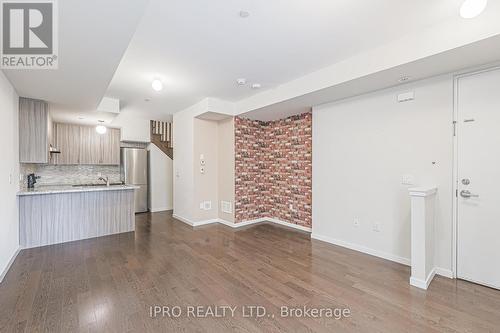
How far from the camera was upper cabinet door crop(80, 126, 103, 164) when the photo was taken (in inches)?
232

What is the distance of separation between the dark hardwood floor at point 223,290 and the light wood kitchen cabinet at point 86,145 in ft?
9.13

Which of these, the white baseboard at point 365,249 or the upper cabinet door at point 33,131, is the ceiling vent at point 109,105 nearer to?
the upper cabinet door at point 33,131

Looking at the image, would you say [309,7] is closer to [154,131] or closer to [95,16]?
[95,16]

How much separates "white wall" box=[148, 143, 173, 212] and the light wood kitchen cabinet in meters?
0.92

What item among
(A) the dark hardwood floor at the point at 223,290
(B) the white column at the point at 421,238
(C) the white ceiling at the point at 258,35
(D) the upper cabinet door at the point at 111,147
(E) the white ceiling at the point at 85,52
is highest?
(C) the white ceiling at the point at 258,35

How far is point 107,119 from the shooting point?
5.44 metres

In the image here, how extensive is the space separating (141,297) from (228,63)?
293cm

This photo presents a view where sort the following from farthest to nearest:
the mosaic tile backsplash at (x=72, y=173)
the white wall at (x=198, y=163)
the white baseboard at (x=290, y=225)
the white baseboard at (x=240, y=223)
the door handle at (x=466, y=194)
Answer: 1. the mosaic tile backsplash at (x=72, y=173)
2. the white wall at (x=198, y=163)
3. the white baseboard at (x=240, y=223)
4. the white baseboard at (x=290, y=225)
5. the door handle at (x=466, y=194)

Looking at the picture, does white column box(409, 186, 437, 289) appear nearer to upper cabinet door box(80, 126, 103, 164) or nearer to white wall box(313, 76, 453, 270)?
white wall box(313, 76, 453, 270)

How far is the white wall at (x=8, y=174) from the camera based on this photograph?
2809mm

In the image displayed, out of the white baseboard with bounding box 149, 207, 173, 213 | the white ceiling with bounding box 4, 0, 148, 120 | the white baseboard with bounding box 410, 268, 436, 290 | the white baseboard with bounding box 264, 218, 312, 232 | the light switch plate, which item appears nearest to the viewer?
the white ceiling with bounding box 4, 0, 148, 120

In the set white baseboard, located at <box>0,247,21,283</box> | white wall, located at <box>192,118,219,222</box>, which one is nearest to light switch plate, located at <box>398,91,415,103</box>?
white wall, located at <box>192,118,219,222</box>

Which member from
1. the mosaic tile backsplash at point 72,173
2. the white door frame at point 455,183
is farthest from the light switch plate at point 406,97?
the mosaic tile backsplash at point 72,173

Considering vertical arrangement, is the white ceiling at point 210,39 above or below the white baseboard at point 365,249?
above
